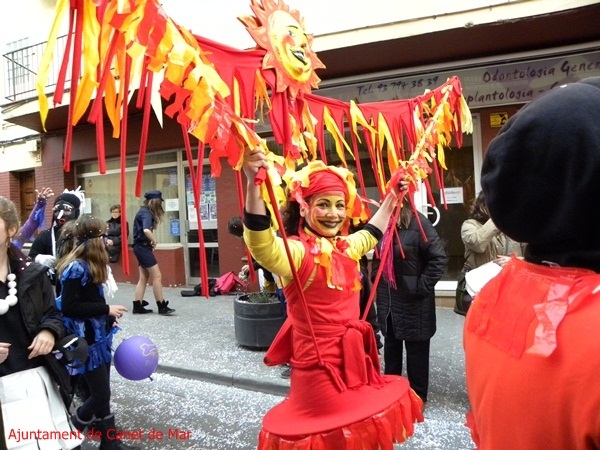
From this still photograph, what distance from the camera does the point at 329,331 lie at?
213 cm

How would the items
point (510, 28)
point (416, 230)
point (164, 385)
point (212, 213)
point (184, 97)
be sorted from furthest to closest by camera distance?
point (212, 213)
point (510, 28)
point (164, 385)
point (416, 230)
point (184, 97)

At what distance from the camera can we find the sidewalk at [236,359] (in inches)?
130

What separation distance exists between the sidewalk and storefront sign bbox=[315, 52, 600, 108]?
2.91m

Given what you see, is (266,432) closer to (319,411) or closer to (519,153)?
(319,411)

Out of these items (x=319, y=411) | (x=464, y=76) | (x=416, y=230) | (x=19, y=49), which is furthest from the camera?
(x=19, y=49)

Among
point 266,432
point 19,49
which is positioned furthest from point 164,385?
point 19,49

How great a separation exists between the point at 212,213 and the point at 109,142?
237 cm

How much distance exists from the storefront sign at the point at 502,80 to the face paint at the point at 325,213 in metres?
4.42

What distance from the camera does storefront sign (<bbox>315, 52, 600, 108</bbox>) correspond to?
19.1 ft

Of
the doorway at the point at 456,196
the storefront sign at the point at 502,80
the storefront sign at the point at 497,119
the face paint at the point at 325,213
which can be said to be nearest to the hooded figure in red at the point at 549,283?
the face paint at the point at 325,213

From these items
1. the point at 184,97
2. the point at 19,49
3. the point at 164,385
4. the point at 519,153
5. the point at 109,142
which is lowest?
the point at 164,385

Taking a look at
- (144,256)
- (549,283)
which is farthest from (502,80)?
(549,283)

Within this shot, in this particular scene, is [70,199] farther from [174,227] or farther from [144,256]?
[174,227]

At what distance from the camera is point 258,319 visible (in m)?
4.84
